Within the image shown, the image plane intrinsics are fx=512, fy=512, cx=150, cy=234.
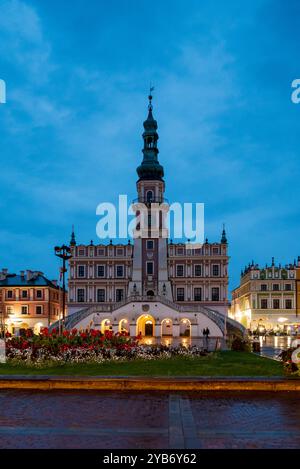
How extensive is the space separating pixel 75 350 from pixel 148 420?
448 inches

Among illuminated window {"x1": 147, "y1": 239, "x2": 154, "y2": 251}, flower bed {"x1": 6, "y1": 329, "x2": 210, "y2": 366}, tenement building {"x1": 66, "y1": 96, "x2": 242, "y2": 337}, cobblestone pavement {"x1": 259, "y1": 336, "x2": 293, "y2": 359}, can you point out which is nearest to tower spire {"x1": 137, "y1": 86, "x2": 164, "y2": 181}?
tenement building {"x1": 66, "y1": 96, "x2": 242, "y2": 337}

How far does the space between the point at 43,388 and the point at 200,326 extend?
145 feet

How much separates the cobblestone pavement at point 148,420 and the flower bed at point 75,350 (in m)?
6.26

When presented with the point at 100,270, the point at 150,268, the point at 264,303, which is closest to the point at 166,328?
the point at 150,268

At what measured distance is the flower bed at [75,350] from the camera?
2149 cm

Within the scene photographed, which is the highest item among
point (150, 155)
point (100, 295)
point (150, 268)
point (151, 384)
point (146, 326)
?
point (150, 155)

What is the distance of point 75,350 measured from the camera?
869 inches

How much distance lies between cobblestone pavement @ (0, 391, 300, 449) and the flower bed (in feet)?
20.5

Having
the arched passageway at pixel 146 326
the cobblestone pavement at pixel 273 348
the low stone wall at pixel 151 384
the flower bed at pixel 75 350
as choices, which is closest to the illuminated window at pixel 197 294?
the arched passageway at pixel 146 326

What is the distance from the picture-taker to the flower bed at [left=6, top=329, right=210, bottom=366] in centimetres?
2149

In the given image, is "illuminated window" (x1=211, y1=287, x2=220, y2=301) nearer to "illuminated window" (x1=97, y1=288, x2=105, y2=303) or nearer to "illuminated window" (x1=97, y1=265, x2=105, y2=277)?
"illuminated window" (x1=97, y1=288, x2=105, y2=303)

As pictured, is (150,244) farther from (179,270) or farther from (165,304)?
(165,304)

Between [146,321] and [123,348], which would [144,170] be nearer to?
[146,321]

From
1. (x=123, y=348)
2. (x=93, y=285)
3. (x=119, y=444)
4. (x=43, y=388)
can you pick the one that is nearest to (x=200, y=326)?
(x=93, y=285)
